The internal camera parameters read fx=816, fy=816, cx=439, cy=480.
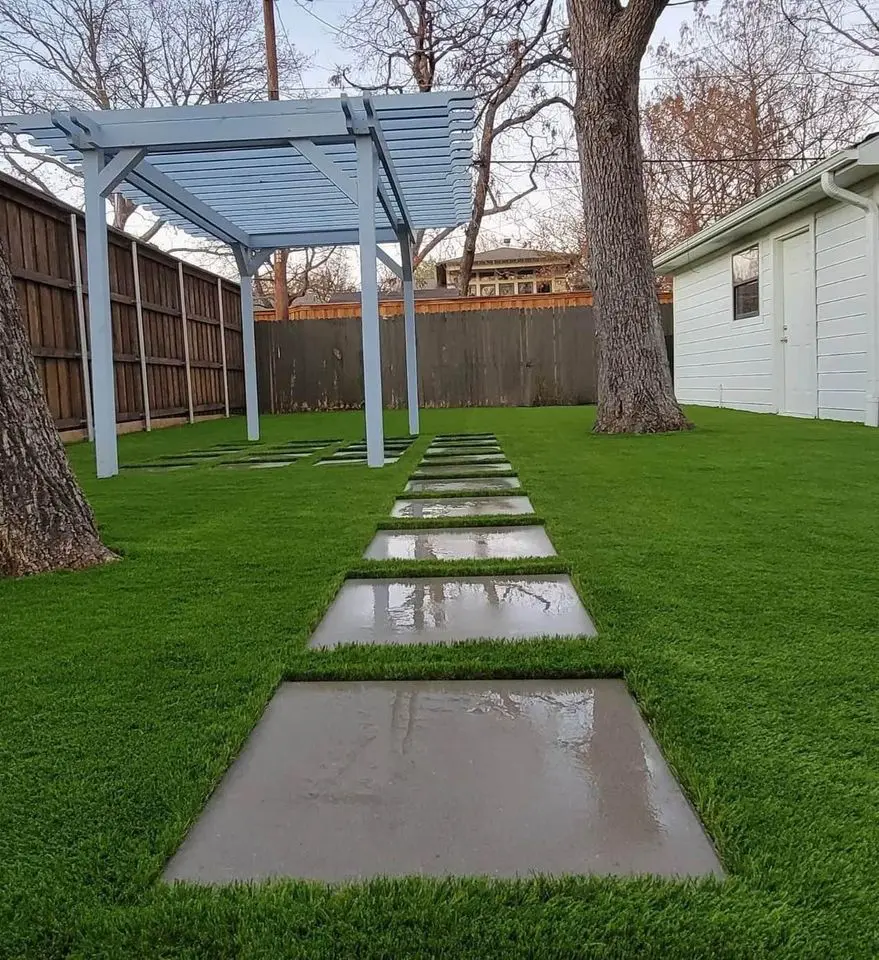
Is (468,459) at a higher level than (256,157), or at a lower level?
lower

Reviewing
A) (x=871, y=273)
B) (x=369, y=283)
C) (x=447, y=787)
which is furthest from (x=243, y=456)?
(x=871, y=273)

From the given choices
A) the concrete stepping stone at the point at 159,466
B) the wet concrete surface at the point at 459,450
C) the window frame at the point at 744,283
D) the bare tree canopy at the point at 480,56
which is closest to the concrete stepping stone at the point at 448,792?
the concrete stepping stone at the point at 159,466

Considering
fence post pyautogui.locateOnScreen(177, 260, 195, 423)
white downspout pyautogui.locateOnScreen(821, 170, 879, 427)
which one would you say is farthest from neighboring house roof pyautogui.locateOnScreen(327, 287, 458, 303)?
white downspout pyautogui.locateOnScreen(821, 170, 879, 427)

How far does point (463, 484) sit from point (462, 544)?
60.1 inches

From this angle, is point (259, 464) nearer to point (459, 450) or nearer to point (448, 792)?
point (459, 450)

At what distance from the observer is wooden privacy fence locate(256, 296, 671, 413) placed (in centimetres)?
1409

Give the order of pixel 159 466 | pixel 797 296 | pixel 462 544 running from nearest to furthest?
pixel 462 544
pixel 159 466
pixel 797 296

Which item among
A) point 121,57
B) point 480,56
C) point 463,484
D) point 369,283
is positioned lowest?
point 463,484

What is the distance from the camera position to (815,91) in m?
17.6

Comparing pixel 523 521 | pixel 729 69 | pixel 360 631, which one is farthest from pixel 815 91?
pixel 360 631

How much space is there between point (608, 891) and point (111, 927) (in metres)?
0.56

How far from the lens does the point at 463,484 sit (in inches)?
178

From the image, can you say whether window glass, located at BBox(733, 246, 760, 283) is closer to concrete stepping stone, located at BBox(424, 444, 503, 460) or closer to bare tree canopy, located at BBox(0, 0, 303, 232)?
concrete stepping stone, located at BBox(424, 444, 503, 460)

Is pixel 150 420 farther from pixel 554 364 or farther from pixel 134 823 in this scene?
pixel 134 823
